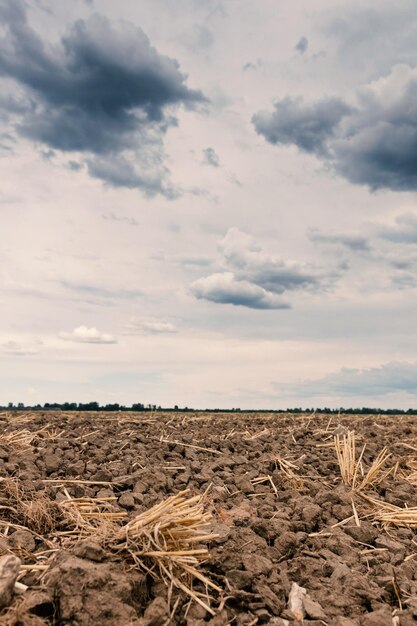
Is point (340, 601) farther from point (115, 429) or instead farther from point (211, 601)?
point (115, 429)

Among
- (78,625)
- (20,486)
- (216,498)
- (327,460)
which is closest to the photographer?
(78,625)

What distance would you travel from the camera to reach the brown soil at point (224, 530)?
3.92 meters

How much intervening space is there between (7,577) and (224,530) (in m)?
1.97

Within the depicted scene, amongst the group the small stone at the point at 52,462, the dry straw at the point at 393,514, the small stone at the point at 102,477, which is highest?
the small stone at the point at 52,462

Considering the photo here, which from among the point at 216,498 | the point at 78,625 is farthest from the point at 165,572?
the point at 216,498

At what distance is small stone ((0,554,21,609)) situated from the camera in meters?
3.71

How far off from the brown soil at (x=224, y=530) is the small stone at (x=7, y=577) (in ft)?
0.20

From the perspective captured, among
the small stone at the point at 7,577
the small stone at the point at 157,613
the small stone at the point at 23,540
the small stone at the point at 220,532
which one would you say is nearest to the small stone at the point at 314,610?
the small stone at the point at 220,532

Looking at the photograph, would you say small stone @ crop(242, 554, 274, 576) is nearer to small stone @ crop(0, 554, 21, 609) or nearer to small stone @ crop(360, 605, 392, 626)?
small stone @ crop(360, 605, 392, 626)

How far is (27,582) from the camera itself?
4059 mm

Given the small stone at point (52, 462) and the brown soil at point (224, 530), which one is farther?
the small stone at point (52, 462)

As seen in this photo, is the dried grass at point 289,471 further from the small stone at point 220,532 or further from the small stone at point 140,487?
the small stone at point 220,532

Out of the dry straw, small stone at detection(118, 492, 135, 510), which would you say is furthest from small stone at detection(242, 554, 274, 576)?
the dry straw

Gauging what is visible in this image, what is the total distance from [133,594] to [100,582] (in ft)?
0.85
